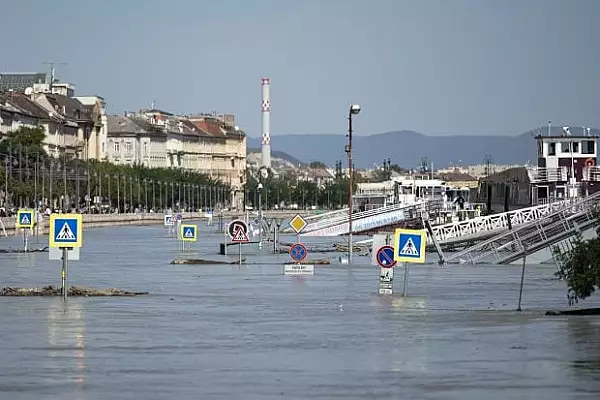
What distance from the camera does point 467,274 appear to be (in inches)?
2163

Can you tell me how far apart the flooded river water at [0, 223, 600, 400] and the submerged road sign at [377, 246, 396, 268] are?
85cm

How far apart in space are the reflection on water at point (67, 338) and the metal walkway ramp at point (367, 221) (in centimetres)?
8368

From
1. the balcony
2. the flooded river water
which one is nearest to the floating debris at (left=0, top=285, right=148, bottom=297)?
the flooded river water

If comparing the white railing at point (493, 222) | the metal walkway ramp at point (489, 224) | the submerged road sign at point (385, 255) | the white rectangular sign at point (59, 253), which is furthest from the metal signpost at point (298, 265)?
the white railing at point (493, 222)

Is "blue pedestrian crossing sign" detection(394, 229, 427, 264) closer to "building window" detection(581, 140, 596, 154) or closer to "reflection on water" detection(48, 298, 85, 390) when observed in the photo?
"reflection on water" detection(48, 298, 85, 390)

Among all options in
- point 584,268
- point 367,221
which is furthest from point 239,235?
point 367,221

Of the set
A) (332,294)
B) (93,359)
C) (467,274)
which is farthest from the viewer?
(467,274)

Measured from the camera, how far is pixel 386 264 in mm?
38781

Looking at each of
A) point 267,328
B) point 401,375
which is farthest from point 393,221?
point 401,375

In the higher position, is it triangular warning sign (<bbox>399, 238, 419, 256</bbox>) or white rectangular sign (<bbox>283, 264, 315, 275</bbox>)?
triangular warning sign (<bbox>399, 238, 419, 256</bbox>)

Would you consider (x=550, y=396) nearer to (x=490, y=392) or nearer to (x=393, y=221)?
(x=490, y=392)

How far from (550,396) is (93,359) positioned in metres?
6.96

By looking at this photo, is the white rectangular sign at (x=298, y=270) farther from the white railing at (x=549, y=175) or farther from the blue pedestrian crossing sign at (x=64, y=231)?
the white railing at (x=549, y=175)

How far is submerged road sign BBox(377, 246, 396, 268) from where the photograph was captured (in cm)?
3819
